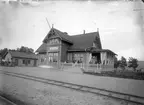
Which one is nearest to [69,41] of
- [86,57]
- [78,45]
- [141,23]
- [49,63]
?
[78,45]

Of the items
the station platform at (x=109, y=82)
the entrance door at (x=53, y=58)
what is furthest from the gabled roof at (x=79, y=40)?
the station platform at (x=109, y=82)

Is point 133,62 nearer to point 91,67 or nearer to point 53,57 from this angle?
point 91,67

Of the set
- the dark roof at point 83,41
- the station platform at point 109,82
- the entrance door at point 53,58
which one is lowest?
the station platform at point 109,82

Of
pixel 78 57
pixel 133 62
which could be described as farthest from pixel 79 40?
pixel 133 62

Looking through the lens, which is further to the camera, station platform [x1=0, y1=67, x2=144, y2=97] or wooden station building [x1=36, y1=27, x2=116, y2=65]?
wooden station building [x1=36, y1=27, x2=116, y2=65]

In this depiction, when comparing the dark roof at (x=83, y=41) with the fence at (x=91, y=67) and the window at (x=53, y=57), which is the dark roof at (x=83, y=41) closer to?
the fence at (x=91, y=67)

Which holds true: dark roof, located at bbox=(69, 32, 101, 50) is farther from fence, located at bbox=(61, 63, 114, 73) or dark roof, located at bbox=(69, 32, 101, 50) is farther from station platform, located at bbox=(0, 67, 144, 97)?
station platform, located at bbox=(0, 67, 144, 97)

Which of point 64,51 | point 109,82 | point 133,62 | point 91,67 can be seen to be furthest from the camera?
point 64,51

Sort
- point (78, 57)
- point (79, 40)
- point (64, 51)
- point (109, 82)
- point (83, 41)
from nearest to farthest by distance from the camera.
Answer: point (109, 82) → point (83, 41) → point (79, 40) → point (78, 57) → point (64, 51)

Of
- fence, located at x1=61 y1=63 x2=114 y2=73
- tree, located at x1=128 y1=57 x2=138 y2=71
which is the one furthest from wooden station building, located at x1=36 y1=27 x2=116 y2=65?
tree, located at x1=128 y1=57 x2=138 y2=71

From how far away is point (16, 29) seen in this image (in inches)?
66.1

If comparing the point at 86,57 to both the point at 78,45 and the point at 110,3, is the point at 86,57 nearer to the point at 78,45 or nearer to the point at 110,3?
the point at 78,45

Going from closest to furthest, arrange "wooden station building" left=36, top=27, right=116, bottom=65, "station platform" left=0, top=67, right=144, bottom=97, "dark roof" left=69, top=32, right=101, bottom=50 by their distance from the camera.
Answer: "station platform" left=0, top=67, right=144, bottom=97 → "dark roof" left=69, top=32, right=101, bottom=50 → "wooden station building" left=36, top=27, right=116, bottom=65

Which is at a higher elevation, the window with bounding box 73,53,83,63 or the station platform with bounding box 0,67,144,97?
the window with bounding box 73,53,83,63
